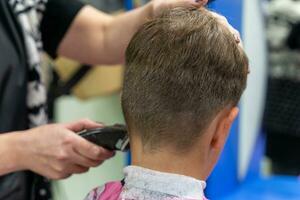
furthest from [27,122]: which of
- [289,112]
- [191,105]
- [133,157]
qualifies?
[289,112]

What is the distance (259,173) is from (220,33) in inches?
27.9

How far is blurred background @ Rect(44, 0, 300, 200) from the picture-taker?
3.92 feet

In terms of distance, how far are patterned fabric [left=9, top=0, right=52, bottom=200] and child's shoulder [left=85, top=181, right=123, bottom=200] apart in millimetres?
268

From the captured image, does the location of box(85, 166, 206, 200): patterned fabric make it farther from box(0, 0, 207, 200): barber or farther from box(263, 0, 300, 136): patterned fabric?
box(263, 0, 300, 136): patterned fabric

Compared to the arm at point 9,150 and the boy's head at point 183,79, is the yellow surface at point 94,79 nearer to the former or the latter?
the arm at point 9,150

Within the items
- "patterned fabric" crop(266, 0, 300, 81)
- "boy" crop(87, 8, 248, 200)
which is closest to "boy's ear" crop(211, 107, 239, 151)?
"boy" crop(87, 8, 248, 200)

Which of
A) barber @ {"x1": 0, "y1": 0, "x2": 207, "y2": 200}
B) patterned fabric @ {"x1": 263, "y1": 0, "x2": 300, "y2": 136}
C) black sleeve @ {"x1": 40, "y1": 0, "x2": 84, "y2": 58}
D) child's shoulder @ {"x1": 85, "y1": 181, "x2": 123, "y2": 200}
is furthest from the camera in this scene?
patterned fabric @ {"x1": 263, "y1": 0, "x2": 300, "y2": 136}

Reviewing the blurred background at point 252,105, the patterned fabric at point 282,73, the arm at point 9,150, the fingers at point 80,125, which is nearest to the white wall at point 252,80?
the blurred background at point 252,105

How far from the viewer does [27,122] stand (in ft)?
3.86

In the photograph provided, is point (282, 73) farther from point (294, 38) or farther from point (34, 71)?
point (34, 71)

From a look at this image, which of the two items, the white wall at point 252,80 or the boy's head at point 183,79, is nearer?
the boy's head at point 183,79

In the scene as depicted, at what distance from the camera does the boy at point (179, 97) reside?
0.76 metres

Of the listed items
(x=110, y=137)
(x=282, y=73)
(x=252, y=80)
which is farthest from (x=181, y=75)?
(x=282, y=73)

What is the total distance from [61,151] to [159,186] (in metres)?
0.25
